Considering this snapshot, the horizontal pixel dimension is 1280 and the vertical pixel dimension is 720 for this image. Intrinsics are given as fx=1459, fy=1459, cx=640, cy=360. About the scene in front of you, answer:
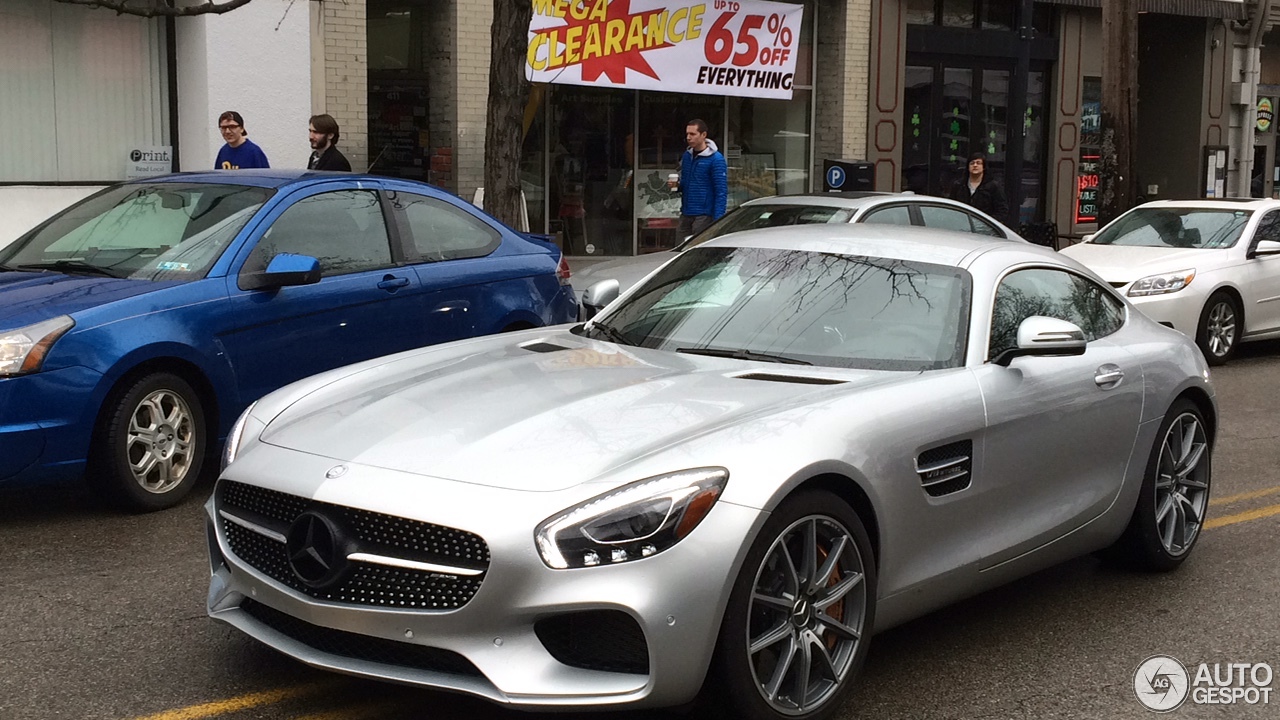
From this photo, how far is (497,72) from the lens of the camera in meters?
12.6

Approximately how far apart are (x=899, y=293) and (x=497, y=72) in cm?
805

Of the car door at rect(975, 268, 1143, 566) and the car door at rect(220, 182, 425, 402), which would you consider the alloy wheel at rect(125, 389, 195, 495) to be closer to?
the car door at rect(220, 182, 425, 402)

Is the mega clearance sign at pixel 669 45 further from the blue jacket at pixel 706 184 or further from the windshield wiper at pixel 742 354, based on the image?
→ the windshield wiper at pixel 742 354

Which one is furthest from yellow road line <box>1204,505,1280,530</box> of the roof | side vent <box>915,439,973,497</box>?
side vent <box>915,439,973,497</box>

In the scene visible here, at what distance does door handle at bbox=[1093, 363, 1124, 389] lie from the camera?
5.39 meters

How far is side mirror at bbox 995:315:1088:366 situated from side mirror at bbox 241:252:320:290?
3495 mm

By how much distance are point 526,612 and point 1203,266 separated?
35.2 feet

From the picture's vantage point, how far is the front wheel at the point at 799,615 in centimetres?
386

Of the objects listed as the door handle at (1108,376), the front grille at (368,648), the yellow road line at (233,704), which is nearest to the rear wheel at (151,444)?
the yellow road line at (233,704)

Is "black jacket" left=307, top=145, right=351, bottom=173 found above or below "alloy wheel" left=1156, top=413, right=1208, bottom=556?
above

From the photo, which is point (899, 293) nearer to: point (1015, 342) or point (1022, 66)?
point (1015, 342)

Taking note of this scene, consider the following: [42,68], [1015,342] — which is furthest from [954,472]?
[42,68]

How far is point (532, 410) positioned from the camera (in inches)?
171

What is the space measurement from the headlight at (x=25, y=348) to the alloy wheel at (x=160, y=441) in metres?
0.50
